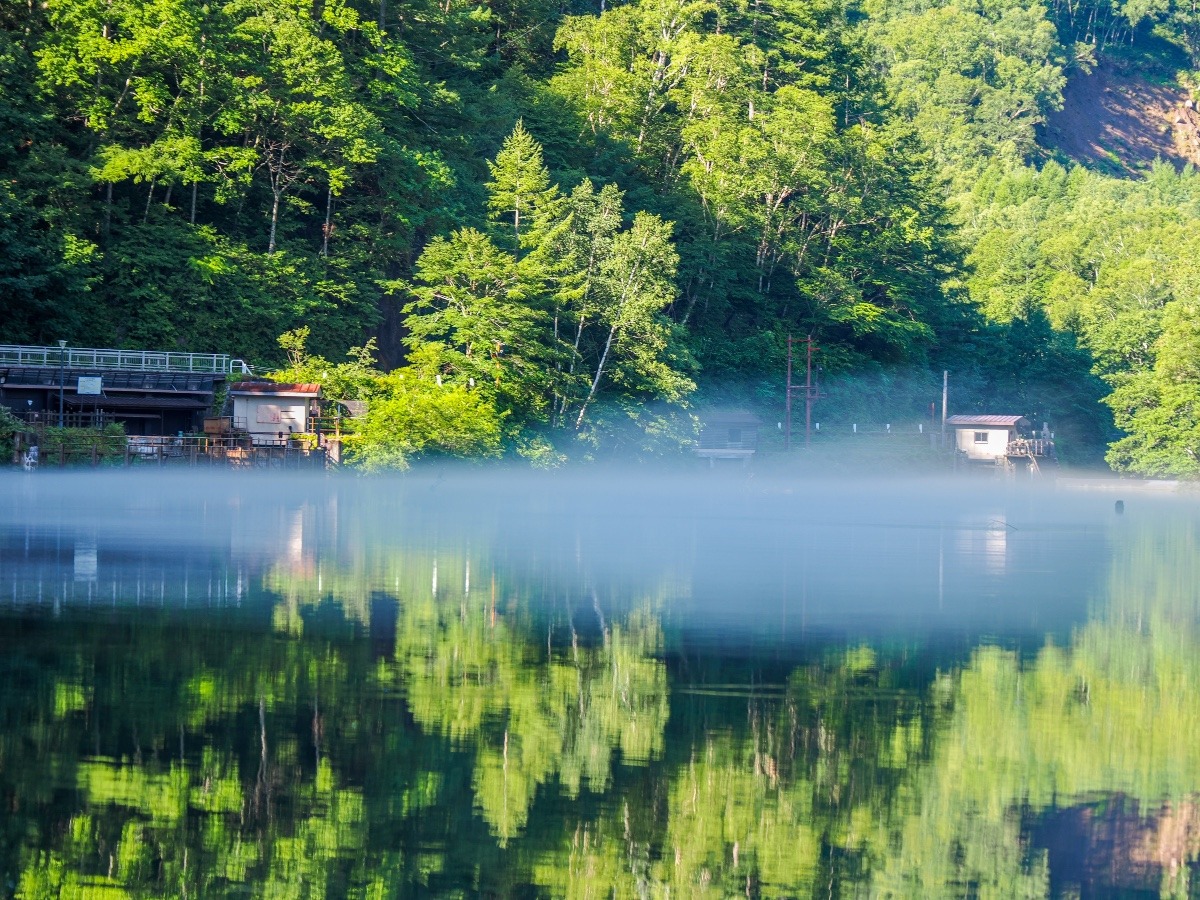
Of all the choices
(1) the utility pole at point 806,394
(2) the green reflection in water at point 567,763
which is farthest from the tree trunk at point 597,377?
(2) the green reflection in water at point 567,763

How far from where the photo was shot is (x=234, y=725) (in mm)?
16844

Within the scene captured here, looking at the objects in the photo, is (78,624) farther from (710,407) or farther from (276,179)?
(710,407)

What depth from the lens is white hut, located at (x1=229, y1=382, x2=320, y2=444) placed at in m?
65.6

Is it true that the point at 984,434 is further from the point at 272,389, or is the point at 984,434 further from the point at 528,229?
the point at 272,389

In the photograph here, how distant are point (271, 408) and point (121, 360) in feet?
20.3

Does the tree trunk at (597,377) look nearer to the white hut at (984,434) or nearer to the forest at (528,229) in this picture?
Answer: the forest at (528,229)

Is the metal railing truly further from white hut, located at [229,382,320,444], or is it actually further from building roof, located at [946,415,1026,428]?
building roof, located at [946,415,1026,428]

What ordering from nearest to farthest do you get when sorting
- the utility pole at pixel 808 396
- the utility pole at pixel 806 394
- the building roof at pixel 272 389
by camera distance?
1. the building roof at pixel 272 389
2. the utility pole at pixel 806 394
3. the utility pole at pixel 808 396

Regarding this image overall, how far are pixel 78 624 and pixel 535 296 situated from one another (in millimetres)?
50422

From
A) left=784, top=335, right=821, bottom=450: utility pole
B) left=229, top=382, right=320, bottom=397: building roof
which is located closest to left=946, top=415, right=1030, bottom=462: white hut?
left=784, top=335, right=821, bottom=450: utility pole

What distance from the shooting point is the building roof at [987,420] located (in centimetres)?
10794

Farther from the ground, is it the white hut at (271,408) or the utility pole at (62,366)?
the utility pole at (62,366)

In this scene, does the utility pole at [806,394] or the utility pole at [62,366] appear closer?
the utility pole at [62,366]

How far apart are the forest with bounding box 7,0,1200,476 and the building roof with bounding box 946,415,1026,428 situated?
2.39 meters
